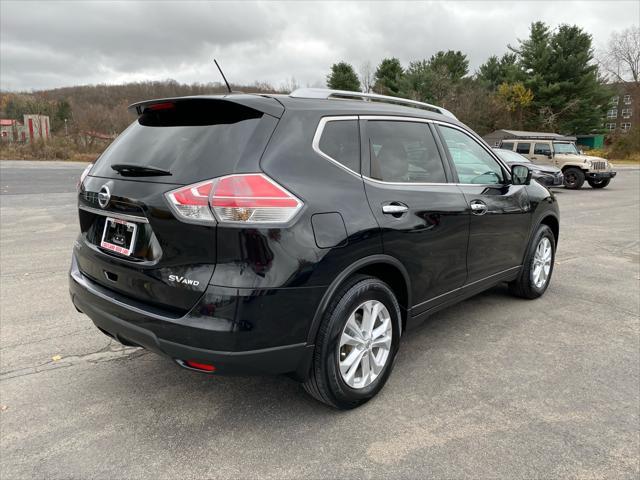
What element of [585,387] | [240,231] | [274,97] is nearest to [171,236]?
[240,231]

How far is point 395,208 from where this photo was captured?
2883 mm

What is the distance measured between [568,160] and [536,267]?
15.8 metres

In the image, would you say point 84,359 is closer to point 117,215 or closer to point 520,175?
point 117,215

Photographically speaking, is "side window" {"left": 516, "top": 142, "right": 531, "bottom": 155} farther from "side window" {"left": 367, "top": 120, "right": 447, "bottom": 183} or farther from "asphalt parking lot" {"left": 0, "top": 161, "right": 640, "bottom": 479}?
"side window" {"left": 367, "top": 120, "right": 447, "bottom": 183}

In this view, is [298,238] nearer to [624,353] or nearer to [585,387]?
[585,387]

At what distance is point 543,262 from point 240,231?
3.73 metres

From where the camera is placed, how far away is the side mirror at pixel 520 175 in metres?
4.30

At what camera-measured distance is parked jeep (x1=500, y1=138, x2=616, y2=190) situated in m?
18.0

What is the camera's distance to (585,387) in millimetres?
3143

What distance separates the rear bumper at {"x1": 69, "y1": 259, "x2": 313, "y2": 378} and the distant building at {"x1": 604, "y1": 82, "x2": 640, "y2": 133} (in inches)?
2211

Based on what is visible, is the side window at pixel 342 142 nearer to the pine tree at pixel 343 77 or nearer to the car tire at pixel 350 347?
the car tire at pixel 350 347

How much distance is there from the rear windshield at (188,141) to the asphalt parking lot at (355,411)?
1.34 m

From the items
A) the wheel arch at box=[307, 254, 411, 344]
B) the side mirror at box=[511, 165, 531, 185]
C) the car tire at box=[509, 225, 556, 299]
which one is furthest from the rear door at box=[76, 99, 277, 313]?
the car tire at box=[509, 225, 556, 299]

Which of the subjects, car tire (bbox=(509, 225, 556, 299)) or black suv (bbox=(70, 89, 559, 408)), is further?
car tire (bbox=(509, 225, 556, 299))
